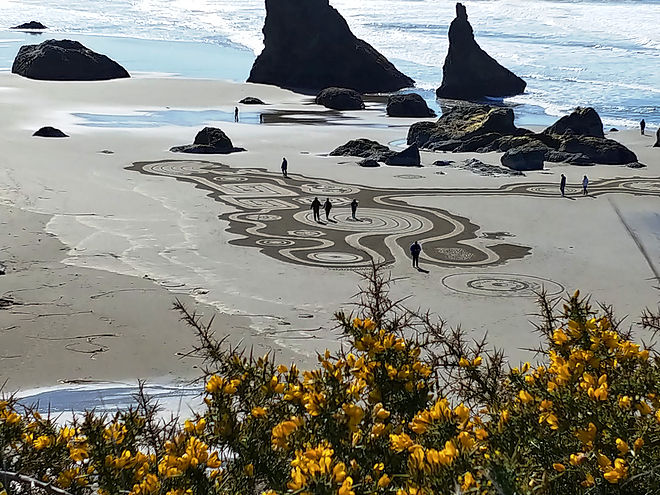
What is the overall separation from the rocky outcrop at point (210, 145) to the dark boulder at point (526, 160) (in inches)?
432

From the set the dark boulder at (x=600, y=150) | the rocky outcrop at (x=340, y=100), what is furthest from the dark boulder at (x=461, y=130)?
the rocky outcrop at (x=340, y=100)

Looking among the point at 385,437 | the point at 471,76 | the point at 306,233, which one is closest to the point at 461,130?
the point at 306,233

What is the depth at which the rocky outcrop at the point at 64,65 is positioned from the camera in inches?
2456

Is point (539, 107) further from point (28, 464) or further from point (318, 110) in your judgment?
point (28, 464)

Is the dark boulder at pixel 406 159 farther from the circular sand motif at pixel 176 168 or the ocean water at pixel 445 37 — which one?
the ocean water at pixel 445 37

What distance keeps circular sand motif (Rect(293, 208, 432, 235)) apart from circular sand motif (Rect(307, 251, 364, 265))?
2535 millimetres

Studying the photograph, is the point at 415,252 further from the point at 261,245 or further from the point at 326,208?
the point at 326,208

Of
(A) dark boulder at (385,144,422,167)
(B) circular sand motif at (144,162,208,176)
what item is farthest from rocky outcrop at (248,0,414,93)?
(B) circular sand motif at (144,162,208,176)

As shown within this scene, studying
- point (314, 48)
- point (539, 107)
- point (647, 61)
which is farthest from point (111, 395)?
point (647, 61)

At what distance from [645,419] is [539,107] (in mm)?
57262

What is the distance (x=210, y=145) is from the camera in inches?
1447

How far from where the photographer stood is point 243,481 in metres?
4.12

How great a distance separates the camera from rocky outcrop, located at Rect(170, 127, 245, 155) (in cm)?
3638

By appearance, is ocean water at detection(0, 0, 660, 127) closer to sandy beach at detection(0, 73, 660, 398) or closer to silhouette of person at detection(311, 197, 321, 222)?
sandy beach at detection(0, 73, 660, 398)
